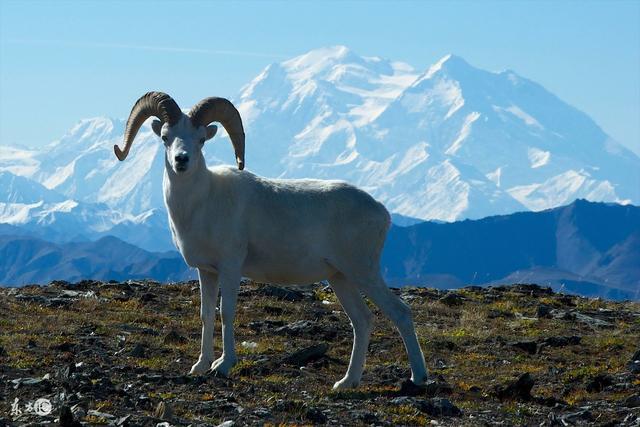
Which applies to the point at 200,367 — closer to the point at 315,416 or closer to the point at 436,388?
the point at 436,388

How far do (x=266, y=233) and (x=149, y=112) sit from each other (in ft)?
10.0

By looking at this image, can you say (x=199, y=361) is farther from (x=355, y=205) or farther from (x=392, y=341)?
(x=392, y=341)

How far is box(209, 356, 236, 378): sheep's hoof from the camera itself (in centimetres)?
1967

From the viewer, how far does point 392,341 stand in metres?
25.2

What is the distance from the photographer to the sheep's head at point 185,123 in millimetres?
20312

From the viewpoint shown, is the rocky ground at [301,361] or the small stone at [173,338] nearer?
the rocky ground at [301,361]

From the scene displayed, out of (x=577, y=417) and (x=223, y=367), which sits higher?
(x=223, y=367)

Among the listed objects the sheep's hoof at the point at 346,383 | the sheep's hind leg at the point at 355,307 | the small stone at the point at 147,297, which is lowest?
the sheep's hoof at the point at 346,383

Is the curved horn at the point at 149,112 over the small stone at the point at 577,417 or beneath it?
over

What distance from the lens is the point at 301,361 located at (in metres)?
21.7

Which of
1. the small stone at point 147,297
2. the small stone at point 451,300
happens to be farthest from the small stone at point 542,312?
the small stone at point 147,297

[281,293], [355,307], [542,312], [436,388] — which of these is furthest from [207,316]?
[542,312]

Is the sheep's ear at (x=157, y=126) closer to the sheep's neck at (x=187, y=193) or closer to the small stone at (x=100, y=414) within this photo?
the sheep's neck at (x=187, y=193)

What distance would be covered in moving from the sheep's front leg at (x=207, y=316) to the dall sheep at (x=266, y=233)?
0.05 ft
